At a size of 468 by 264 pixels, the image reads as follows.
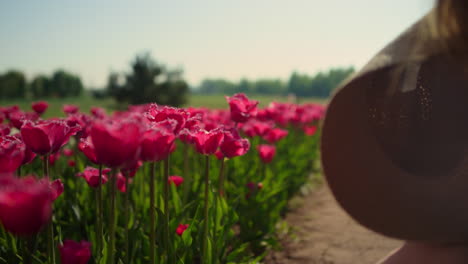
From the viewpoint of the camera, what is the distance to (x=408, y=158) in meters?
1.10

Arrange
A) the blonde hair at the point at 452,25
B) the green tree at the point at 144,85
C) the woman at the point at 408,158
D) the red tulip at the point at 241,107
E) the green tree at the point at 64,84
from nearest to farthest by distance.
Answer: the blonde hair at the point at 452,25, the woman at the point at 408,158, the red tulip at the point at 241,107, the green tree at the point at 144,85, the green tree at the point at 64,84

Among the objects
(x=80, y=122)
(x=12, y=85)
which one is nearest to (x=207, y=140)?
(x=80, y=122)

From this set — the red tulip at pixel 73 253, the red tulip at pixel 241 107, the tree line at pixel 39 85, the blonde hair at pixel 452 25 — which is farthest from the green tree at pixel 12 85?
the blonde hair at pixel 452 25

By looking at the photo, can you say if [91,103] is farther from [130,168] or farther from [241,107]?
[130,168]

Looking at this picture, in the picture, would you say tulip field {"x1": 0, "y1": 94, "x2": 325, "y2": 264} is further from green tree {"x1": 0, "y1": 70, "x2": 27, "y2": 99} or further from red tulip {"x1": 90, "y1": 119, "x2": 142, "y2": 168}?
green tree {"x1": 0, "y1": 70, "x2": 27, "y2": 99}

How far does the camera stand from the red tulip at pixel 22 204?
686 millimetres

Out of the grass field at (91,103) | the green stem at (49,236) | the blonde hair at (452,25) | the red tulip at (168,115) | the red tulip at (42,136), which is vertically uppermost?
the blonde hair at (452,25)

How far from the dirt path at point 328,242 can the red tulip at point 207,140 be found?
4.89ft

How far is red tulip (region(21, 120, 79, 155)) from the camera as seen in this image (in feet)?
4.08

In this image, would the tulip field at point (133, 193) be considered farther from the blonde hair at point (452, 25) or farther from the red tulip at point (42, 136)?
the blonde hair at point (452, 25)

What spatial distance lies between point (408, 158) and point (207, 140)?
2.65 feet

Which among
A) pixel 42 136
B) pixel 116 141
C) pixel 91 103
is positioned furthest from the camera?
pixel 91 103

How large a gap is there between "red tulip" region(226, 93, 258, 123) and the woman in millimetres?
1298

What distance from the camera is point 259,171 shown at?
3732mm
